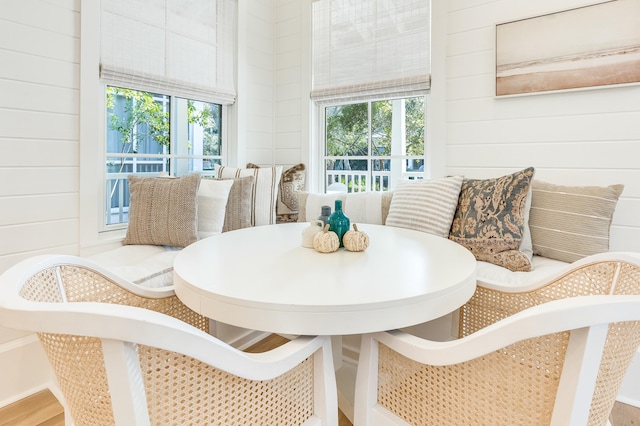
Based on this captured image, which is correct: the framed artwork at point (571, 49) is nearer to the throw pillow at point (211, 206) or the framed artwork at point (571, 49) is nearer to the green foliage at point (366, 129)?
the green foliage at point (366, 129)

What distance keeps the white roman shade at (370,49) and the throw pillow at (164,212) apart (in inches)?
59.5

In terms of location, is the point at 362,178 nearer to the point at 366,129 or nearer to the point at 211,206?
the point at 366,129

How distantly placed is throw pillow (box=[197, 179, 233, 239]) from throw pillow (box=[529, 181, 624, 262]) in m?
1.80

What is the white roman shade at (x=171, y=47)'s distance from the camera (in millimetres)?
2254

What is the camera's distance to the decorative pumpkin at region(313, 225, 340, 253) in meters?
1.33

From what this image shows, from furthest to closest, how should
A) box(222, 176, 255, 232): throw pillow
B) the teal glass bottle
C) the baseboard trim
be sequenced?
box(222, 176, 255, 232): throw pillow
the baseboard trim
the teal glass bottle

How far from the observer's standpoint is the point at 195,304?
940 millimetres

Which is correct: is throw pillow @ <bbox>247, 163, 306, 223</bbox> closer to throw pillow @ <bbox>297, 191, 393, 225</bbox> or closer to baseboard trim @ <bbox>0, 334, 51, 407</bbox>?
throw pillow @ <bbox>297, 191, 393, 225</bbox>

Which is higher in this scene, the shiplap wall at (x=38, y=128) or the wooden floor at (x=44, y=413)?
the shiplap wall at (x=38, y=128)

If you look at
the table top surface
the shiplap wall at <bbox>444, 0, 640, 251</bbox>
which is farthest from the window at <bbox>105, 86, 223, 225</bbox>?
the shiplap wall at <bbox>444, 0, 640, 251</bbox>

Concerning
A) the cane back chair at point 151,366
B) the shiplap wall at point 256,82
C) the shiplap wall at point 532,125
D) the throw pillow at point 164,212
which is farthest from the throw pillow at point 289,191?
the cane back chair at point 151,366

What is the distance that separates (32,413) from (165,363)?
162 centimetres

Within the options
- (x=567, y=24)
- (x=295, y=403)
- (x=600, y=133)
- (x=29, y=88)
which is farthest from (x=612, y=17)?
(x=29, y=88)

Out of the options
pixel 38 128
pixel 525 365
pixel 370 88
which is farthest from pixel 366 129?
pixel 525 365
